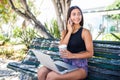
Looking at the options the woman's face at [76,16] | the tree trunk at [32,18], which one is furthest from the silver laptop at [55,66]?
the tree trunk at [32,18]

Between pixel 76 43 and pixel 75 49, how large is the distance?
9 cm

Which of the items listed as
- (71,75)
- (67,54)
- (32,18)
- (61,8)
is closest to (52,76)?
(71,75)

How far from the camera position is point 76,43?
4.55m

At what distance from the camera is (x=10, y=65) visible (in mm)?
5789

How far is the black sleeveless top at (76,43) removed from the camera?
4512mm

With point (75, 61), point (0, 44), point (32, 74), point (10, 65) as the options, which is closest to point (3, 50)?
point (0, 44)

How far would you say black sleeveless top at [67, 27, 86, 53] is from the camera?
451 cm

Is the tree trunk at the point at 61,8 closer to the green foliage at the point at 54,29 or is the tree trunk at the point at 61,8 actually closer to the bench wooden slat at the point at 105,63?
the bench wooden slat at the point at 105,63

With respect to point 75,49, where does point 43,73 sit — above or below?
below

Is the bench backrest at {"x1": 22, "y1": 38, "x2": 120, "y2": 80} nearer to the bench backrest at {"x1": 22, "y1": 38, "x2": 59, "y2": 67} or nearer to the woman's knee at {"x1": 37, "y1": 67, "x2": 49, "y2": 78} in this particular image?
the woman's knee at {"x1": 37, "y1": 67, "x2": 49, "y2": 78}

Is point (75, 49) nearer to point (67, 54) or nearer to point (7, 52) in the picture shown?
point (67, 54)

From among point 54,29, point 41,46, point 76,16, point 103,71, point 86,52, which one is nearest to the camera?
point 86,52

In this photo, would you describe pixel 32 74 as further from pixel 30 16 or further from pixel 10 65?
pixel 30 16

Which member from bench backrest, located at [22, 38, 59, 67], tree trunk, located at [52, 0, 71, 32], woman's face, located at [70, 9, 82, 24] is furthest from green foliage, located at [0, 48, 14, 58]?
woman's face, located at [70, 9, 82, 24]
